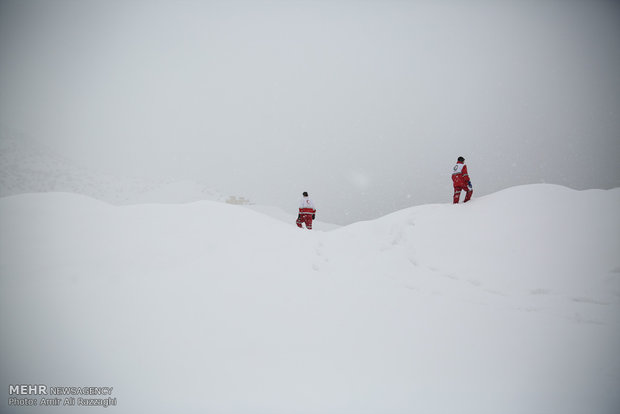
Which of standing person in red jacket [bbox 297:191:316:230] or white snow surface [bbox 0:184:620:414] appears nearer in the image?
white snow surface [bbox 0:184:620:414]

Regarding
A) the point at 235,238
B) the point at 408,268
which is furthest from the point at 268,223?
the point at 408,268

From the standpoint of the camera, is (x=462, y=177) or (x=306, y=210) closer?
(x=462, y=177)

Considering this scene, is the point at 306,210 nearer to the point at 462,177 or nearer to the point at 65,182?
the point at 462,177

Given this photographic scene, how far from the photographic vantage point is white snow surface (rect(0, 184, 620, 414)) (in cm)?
246

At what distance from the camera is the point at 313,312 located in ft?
11.7

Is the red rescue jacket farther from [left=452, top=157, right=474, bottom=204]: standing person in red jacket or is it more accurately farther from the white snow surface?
the white snow surface

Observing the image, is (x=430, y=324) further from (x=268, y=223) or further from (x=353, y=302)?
(x=268, y=223)

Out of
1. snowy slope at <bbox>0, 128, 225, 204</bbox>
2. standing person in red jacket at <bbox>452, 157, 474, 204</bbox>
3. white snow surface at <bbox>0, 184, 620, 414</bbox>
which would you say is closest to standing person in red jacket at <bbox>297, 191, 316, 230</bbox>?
white snow surface at <bbox>0, 184, 620, 414</bbox>

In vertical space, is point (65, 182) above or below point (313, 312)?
above

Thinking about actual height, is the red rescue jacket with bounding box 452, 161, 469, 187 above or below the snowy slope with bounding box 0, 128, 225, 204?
below

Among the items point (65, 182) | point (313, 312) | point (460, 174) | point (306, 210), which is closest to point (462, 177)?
point (460, 174)

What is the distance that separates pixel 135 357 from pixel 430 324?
3351mm

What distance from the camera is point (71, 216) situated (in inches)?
214

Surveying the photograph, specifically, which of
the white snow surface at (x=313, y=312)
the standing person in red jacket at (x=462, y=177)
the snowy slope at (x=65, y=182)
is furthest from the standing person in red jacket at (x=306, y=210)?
the snowy slope at (x=65, y=182)
